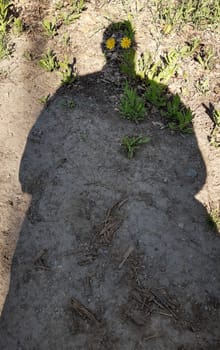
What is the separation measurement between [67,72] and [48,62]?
0.33 m

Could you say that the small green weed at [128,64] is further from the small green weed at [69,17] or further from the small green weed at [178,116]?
the small green weed at [69,17]

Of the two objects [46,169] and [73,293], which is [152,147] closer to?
[46,169]

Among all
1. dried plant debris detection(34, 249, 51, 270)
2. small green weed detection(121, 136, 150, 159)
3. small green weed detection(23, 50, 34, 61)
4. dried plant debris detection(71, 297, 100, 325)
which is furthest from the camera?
small green weed detection(23, 50, 34, 61)

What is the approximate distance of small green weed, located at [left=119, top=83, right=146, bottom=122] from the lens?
15.3 ft

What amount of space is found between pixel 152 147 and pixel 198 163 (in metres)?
0.62

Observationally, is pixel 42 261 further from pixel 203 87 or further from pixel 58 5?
pixel 58 5

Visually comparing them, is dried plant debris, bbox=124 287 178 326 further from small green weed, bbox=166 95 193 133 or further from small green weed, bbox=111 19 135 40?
small green weed, bbox=111 19 135 40

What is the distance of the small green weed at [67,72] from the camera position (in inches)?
199

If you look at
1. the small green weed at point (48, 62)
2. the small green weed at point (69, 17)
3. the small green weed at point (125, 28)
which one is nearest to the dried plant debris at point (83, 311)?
the small green weed at point (48, 62)

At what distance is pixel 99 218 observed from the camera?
3957 millimetres

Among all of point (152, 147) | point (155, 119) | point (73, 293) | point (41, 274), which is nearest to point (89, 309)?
point (73, 293)

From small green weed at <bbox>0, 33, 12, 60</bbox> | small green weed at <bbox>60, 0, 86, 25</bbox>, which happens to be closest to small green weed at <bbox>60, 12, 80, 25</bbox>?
small green weed at <bbox>60, 0, 86, 25</bbox>

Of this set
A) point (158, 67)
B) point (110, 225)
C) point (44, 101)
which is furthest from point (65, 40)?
point (110, 225)

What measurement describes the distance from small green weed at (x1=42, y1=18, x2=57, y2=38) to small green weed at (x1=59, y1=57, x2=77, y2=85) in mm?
612
